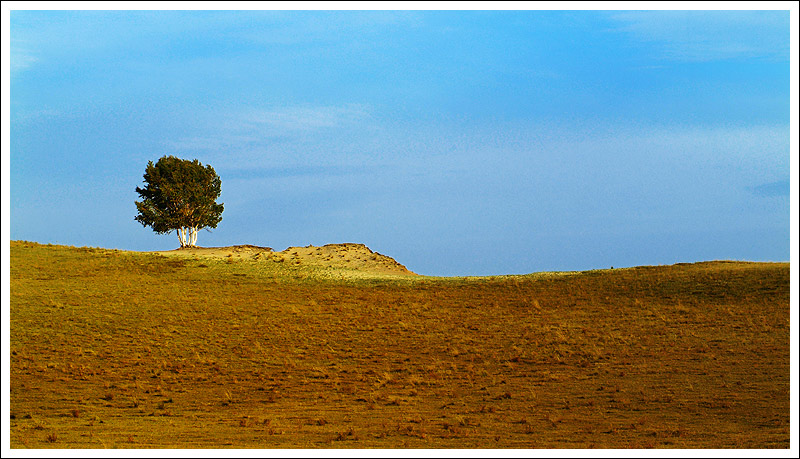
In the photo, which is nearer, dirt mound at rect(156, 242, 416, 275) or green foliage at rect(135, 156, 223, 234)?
dirt mound at rect(156, 242, 416, 275)

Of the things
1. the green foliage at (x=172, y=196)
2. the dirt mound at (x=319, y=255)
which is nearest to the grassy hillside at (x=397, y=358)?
the dirt mound at (x=319, y=255)

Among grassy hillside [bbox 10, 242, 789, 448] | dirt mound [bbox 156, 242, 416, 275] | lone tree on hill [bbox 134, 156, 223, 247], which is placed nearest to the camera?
grassy hillside [bbox 10, 242, 789, 448]

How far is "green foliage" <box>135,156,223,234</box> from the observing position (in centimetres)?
5728

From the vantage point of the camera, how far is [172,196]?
57.1 metres

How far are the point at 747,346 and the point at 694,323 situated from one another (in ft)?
11.6

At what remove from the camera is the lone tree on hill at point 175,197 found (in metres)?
57.3

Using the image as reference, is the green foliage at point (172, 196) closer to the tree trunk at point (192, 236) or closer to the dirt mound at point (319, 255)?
the tree trunk at point (192, 236)

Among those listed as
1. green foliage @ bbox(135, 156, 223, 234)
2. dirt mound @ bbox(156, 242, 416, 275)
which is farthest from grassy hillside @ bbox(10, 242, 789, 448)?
green foliage @ bbox(135, 156, 223, 234)

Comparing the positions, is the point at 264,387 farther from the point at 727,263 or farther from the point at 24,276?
the point at 727,263

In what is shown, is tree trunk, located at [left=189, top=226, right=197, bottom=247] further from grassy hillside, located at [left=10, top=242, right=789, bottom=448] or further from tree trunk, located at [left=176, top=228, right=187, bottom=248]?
grassy hillside, located at [left=10, top=242, right=789, bottom=448]

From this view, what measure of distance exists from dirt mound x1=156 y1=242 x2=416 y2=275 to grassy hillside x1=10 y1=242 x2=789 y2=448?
577cm

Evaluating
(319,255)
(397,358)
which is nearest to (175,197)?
(319,255)

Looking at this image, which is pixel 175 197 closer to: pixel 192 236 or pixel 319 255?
pixel 192 236

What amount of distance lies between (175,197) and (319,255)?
46.6 feet
